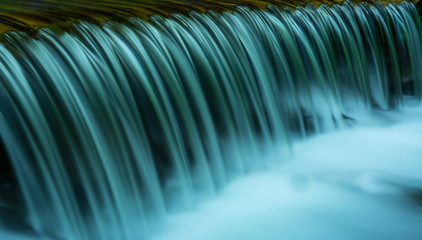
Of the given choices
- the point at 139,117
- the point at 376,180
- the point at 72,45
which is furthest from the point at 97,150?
the point at 376,180

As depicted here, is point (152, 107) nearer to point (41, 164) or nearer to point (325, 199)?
point (41, 164)

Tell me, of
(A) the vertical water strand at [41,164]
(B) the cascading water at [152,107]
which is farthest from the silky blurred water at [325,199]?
(A) the vertical water strand at [41,164]

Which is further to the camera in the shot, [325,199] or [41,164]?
[325,199]

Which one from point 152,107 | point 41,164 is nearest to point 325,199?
point 152,107

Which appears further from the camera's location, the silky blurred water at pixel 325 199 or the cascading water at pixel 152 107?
the silky blurred water at pixel 325 199

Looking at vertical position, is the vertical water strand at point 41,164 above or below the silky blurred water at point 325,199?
above

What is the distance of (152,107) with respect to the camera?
9.40ft

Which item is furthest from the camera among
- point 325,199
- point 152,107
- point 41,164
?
point 325,199

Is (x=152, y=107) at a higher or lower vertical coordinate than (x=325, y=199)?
higher

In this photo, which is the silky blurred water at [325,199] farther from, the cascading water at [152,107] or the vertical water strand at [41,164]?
the vertical water strand at [41,164]

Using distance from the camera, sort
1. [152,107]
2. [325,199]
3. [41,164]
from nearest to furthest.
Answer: [41,164] < [152,107] < [325,199]

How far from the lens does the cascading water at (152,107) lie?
239 centimetres

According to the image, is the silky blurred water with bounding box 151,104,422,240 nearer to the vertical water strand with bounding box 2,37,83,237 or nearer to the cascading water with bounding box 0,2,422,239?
the cascading water with bounding box 0,2,422,239

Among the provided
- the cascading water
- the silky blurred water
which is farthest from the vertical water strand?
the silky blurred water
